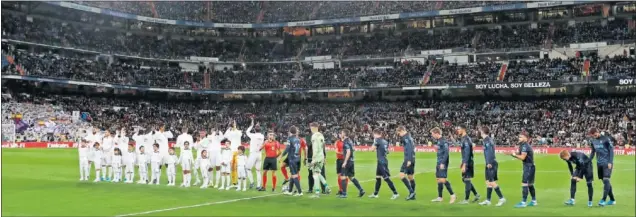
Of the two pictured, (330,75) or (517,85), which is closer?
(517,85)

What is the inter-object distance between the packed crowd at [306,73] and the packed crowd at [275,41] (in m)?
1.94

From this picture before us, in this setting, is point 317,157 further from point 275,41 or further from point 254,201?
point 275,41

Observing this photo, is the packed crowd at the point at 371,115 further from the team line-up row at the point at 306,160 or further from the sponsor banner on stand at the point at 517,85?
the team line-up row at the point at 306,160

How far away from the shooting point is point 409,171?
1822 centimetres

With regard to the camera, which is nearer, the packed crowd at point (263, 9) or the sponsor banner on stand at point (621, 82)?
the sponsor banner on stand at point (621, 82)

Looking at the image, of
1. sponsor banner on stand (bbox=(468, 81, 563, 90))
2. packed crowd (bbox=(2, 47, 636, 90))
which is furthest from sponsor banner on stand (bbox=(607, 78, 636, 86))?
sponsor banner on stand (bbox=(468, 81, 563, 90))

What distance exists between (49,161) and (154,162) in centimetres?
1713

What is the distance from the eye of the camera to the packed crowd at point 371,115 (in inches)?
2295

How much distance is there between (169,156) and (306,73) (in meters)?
60.3

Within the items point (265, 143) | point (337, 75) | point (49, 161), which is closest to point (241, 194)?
point (265, 143)

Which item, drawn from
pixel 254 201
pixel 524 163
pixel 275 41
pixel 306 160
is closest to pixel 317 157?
pixel 306 160

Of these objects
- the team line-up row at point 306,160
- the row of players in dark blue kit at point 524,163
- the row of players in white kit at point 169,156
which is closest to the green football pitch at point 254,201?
the row of players in dark blue kit at point 524,163

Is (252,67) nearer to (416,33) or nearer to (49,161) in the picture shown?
(416,33)

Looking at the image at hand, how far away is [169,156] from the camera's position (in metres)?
23.3
